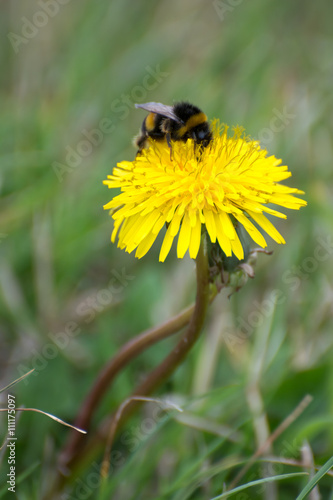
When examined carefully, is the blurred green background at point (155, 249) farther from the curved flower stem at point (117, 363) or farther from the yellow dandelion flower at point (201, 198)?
the yellow dandelion flower at point (201, 198)

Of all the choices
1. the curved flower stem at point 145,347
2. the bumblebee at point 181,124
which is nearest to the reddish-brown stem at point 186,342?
the curved flower stem at point 145,347

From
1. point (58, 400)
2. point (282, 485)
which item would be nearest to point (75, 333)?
point (58, 400)

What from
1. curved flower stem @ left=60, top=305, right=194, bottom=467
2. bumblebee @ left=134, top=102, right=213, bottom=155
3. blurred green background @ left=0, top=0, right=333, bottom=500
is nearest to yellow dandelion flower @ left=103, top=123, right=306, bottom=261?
bumblebee @ left=134, top=102, right=213, bottom=155

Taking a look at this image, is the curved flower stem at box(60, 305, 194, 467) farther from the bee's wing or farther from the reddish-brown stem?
the bee's wing

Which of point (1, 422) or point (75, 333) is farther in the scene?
point (75, 333)

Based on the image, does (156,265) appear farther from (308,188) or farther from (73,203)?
(308,188)

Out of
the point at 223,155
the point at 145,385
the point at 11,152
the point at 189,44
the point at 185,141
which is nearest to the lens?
the point at 223,155
